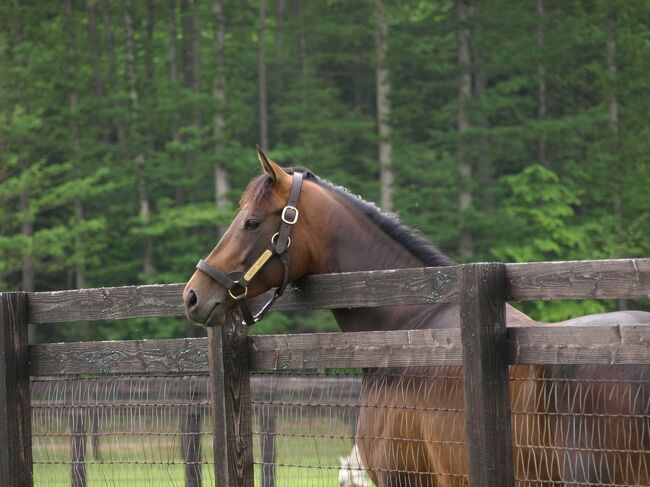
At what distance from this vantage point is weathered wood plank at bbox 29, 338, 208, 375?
19.8 ft

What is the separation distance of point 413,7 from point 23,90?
12.0m

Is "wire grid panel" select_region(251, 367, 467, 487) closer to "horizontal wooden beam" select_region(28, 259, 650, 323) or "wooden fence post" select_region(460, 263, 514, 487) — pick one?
"wooden fence post" select_region(460, 263, 514, 487)

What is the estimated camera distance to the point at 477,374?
4840mm

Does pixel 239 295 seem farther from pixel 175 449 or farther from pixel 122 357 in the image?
pixel 175 449

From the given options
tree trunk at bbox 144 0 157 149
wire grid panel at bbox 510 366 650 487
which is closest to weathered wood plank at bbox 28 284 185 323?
wire grid panel at bbox 510 366 650 487

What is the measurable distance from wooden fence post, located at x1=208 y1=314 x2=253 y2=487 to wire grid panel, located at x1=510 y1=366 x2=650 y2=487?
1408mm

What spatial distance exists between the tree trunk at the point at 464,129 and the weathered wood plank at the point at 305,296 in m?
23.6

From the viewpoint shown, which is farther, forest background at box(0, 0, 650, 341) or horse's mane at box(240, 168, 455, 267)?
forest background at box(0, 0, 650, 341)

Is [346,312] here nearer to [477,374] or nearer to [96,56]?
[477,374]

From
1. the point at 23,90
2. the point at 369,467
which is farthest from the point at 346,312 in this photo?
the point at 23,90

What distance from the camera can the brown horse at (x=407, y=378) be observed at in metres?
5.01

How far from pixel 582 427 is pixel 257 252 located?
1789mm

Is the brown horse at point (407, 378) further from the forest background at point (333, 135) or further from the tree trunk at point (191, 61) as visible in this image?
the tree trunk at point (191, 61)

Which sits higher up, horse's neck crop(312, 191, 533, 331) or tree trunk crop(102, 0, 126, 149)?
tree trunk crop(102, 0, 126, 149)
